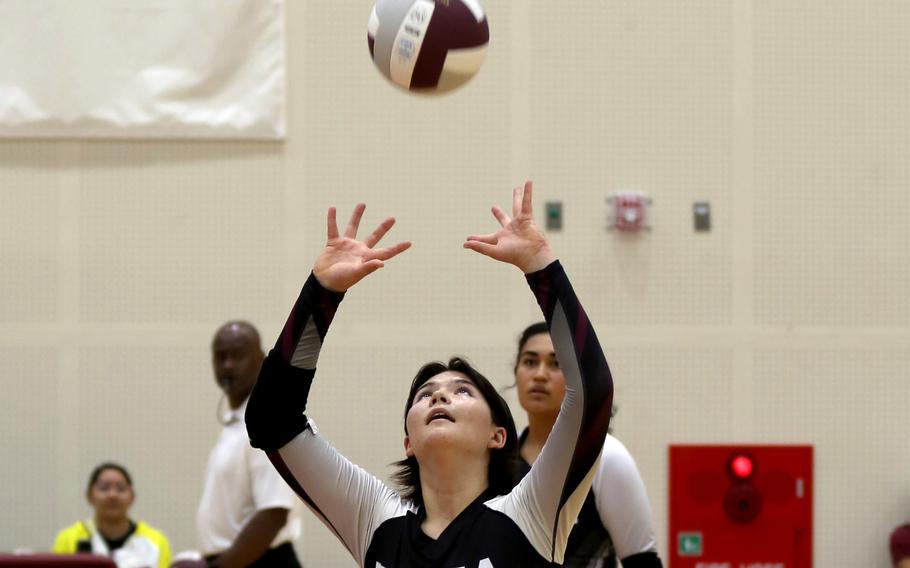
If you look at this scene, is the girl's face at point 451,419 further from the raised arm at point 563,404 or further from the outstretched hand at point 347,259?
the outstretched hand at point 347,259

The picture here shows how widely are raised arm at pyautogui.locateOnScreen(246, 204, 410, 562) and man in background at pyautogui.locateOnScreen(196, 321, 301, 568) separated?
173cm

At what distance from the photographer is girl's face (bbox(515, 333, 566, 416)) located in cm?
385

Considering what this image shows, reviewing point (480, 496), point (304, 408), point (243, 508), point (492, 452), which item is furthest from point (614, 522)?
point (243, 508)

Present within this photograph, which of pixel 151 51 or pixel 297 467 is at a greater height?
pixel 151 51

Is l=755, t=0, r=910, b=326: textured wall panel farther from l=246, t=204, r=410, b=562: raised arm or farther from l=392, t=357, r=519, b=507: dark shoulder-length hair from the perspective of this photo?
l=246, t=204, r=410, b=562: raised arm

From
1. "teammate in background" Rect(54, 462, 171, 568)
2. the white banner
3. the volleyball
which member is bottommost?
"teammate in background" Rect(54, 462, 171, 568)

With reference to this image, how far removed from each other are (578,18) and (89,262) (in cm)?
283

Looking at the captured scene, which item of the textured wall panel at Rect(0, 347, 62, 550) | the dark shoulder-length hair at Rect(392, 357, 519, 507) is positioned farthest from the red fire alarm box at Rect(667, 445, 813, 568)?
the dark shoulder-length hair at Rect(392, 357, 519, 507)

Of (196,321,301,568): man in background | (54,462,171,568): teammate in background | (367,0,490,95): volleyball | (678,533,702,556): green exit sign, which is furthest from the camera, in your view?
(678,533,702,556): green exit sign

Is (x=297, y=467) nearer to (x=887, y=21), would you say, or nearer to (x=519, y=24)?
(x=519, y=24)

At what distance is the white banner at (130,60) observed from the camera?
645 cm

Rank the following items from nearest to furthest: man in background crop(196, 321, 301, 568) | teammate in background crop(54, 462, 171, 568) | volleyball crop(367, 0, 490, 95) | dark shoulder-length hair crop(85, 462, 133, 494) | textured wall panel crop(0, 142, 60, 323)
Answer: volleyball crop(367, 0, 490, 95) < man in background crop(196, 321, 301, 568) < teammate in background crop(54, 462, 171, 568) < dark shoulder-length hair crop(85, 462, 133, 494) < textured wall panel crop(0, 142, 60, 323)

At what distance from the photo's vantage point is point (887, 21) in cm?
653

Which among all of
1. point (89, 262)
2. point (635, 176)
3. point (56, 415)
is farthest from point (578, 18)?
point (56, 415)
